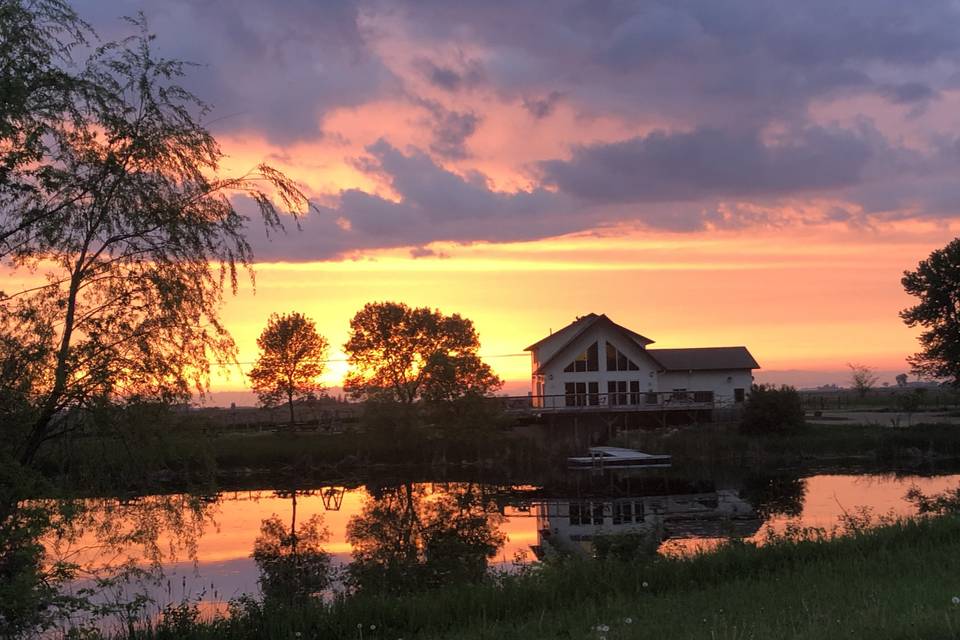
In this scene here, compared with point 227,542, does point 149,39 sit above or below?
above

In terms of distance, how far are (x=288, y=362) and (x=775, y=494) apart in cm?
3913

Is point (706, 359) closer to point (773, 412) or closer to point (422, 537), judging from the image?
point (773, 412)

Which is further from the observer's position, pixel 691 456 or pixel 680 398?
pixel 680 398

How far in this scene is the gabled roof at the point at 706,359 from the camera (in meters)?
62.2

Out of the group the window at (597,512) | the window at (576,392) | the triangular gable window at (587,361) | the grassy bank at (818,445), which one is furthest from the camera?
the triangular gable window at (587,361)

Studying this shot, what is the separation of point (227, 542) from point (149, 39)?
63.3 ft

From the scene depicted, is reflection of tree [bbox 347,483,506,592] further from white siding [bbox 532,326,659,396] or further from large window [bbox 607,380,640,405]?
white siding [bbox 532,326,659,396]

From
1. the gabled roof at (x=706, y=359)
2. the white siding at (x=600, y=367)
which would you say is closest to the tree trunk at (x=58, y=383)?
the white siding at (x=600, y=367)

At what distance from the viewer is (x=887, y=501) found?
3134 cm

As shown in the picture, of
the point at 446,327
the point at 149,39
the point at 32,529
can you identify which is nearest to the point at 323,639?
the point at 32,529

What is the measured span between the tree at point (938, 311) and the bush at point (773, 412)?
8.29m

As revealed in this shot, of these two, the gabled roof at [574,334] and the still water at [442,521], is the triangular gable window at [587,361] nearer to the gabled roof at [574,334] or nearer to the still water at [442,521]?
the gabled roof at [574,334]

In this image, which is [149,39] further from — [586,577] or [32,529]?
[586,577]

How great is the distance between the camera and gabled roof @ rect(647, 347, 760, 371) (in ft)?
204
